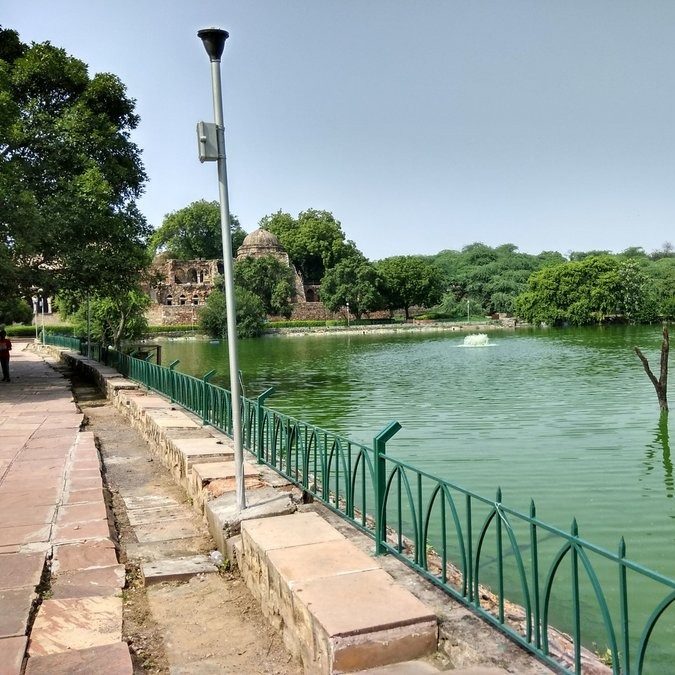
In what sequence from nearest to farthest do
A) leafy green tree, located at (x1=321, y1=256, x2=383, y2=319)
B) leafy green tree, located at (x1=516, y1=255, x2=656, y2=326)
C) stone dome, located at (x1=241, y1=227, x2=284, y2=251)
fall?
1. leafy green tree, located at (x1=516, y1=255, x2=656, y2=326)
2. leafy green tree, located at (x1=321, y1=256, x2=383, y2=319)
3. stone dome, located at (x1=241, y1=227, x2=284, y2=251)

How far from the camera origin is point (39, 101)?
1758cm

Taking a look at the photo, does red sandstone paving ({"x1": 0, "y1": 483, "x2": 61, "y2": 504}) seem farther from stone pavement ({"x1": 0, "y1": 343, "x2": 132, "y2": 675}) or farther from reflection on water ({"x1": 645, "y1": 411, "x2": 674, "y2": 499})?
reflection on water ({"x1": 645, "y1": 411, "x2": 674, "y2": 499})

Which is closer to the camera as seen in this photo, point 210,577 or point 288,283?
point 210,577

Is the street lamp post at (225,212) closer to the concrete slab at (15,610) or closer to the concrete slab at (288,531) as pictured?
the concrete slab at (288,531)

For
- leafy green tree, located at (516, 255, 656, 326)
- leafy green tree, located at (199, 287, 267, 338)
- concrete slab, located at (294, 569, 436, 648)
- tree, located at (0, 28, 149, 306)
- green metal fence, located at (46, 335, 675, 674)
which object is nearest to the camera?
green metal fence, located at (46, 335, 675, 674)

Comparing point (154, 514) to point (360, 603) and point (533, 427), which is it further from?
point (533, 427)

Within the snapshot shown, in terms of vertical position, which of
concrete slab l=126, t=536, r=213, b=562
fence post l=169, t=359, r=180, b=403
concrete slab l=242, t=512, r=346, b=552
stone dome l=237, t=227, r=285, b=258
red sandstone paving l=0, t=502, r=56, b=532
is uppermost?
stone dome l=237, t=227, r=285, b=258

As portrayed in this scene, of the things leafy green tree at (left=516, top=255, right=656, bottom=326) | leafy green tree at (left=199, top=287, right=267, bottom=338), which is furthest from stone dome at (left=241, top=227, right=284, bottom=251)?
leafy green tree at (left=516, top=255, right=656, bottom=326)

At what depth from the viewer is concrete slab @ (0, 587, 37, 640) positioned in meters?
3.34

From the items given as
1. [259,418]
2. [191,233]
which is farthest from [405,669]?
[191,233]

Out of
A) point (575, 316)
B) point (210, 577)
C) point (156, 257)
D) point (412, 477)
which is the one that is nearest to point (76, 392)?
point (412, 477)

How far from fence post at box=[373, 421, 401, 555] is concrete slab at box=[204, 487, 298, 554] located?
84 cm

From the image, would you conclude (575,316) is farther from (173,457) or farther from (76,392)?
(173,457)

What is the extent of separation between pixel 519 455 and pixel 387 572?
6.91m
